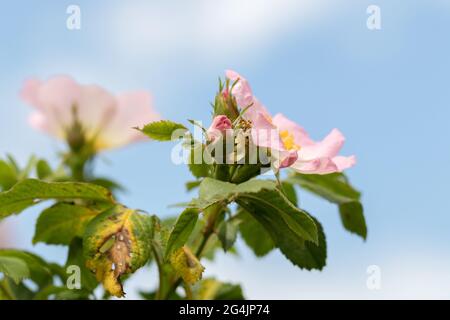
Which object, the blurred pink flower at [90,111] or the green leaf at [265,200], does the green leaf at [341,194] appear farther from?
the blurred pink flower at [90,111]

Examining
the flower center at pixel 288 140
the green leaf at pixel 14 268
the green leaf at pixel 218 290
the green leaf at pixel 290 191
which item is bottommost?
the green leaf at pixel 218 290

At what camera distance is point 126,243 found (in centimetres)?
96

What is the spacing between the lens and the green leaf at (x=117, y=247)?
940 millimetres

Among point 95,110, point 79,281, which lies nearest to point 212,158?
point 79,281

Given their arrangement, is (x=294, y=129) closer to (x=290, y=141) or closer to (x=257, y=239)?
(x=290, y=141)

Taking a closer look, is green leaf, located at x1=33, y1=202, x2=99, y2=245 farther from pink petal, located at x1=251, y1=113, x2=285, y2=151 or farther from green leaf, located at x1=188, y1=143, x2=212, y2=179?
pink petal, located at x1=251, y1=113, x2=285, y2=151

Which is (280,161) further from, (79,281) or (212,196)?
(79,281)

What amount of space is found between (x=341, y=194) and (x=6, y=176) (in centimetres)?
76

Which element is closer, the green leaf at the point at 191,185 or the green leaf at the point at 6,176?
the green leaf at the point at 191,185

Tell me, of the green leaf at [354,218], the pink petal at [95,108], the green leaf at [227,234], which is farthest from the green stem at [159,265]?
the pink petal at [95,108]

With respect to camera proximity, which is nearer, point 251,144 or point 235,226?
point 251,144

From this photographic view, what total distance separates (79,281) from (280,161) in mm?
403

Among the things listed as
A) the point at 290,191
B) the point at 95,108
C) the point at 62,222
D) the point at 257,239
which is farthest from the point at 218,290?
the point at 95,108

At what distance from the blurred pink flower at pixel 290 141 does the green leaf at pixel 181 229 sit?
0.42 ft
